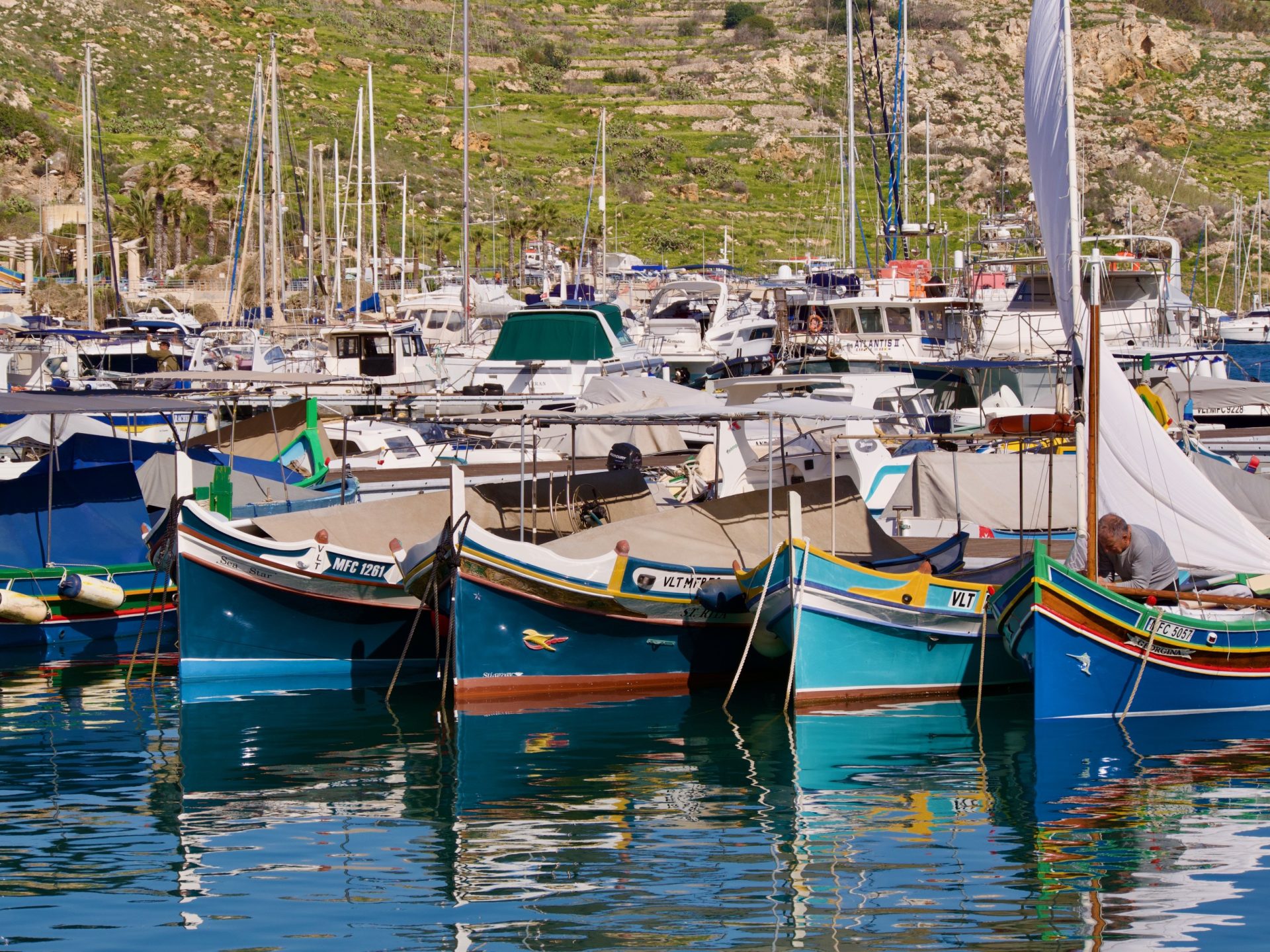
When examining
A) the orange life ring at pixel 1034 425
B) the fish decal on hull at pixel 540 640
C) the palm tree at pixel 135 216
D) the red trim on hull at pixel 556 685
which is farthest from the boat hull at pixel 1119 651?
the palm tree at pixel 135 216

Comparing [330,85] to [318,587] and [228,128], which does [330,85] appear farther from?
[318,587]

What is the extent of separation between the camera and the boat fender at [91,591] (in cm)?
2103

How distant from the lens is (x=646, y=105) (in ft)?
406

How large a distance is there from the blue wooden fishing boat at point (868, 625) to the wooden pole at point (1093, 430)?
64.1 inches

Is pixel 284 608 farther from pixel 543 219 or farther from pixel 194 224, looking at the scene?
pixel 194 224

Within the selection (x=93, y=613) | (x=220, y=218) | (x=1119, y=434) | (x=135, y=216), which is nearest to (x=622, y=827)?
(x=1119, y=434)

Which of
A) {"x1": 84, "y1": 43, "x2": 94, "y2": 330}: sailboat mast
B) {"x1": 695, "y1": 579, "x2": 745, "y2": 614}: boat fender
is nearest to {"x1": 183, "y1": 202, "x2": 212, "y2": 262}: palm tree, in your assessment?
{"x1": 84, "y1": 43, "x2": 94, "y2": 330}: sailboat mast

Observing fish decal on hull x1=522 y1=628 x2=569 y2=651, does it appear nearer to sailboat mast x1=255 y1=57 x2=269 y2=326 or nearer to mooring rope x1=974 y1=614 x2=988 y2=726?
mooring rope x1=974 y1=614 x2=988 y2=726

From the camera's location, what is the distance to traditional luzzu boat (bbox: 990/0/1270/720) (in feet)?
49.8

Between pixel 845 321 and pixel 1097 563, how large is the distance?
82.1 ft

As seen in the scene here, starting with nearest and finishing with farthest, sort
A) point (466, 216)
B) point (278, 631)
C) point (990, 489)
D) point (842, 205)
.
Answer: point (278, 631), point (990, 489), point (466, 216), point (842, 205)

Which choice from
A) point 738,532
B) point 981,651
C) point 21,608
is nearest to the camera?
point 981,651

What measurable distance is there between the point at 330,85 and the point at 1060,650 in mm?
107475

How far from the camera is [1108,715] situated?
1584 cm
